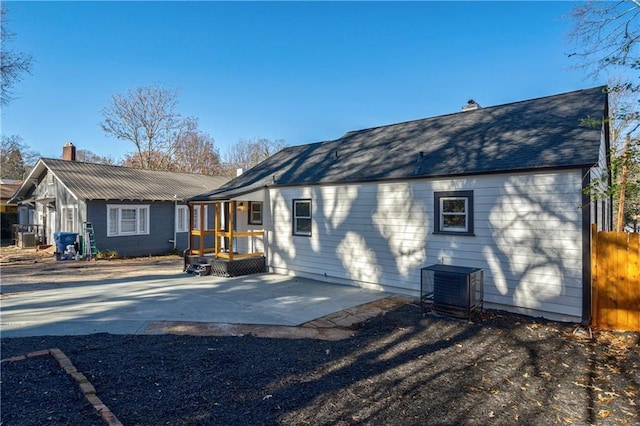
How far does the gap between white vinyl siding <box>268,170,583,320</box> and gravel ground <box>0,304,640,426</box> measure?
112 centimetres

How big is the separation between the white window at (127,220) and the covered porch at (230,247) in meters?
6.00

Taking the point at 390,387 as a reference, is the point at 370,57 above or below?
above

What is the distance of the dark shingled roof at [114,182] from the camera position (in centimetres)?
1552

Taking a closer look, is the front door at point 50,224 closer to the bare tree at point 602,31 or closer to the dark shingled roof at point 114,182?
the dark shingled roof at point 114,182

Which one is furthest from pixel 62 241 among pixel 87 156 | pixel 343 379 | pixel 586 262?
pixel 87 156

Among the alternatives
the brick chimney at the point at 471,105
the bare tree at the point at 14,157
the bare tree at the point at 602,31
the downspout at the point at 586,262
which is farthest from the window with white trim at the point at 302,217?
the bare tree at the point at 14,157

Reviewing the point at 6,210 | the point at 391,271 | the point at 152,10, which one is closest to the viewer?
the point at 391,271

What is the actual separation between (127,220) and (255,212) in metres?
7.95

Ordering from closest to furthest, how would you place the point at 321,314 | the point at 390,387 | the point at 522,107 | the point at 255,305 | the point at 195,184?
the point at 390,387
the point at 321,314
the point at 255,305
the point at 522,107
the point at 195,184

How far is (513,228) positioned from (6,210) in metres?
31.6

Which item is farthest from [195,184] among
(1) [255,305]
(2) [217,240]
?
(1) [255,305]

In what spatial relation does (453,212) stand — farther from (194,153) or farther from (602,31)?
(194,153)

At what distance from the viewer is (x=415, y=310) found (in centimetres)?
684

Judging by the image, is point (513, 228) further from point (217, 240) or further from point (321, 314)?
point (217, 240)
